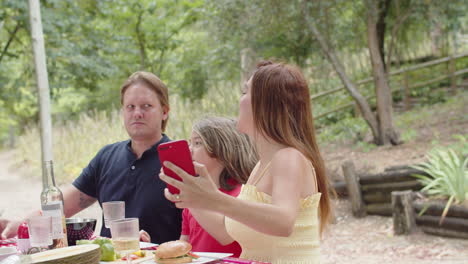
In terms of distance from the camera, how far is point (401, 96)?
12875 millimetres

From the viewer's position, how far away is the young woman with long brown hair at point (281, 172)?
1580 mm

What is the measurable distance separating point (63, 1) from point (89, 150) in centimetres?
253

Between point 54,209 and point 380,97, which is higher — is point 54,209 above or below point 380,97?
below

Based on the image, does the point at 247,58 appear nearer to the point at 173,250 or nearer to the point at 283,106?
the point at 283,106

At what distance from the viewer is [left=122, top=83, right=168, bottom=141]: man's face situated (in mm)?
2729

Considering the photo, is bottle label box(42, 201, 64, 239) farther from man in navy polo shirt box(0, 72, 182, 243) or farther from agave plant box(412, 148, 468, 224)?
agave plant box(412, 148, 468, 224)

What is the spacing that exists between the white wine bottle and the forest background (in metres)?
5.55

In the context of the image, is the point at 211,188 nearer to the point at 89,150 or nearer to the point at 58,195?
the point at 58,195

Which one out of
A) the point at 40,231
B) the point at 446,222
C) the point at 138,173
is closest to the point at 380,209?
the point at 446,222

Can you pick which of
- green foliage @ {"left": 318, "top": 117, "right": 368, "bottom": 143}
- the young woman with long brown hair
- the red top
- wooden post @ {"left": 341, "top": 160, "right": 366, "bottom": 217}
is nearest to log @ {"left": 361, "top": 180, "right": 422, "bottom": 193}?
wooden post @ {"left": 341, "top": 160, "right": 366, "bottom": 217}

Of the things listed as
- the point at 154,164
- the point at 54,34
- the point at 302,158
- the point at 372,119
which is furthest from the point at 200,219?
the point at 54,34

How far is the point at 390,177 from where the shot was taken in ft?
21.1

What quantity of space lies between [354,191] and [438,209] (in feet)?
4.37

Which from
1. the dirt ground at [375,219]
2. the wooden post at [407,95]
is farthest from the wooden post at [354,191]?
the wooden post at [407,95]
